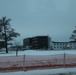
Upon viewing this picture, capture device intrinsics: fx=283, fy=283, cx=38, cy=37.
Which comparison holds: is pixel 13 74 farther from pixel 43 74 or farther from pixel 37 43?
pixel 37 43

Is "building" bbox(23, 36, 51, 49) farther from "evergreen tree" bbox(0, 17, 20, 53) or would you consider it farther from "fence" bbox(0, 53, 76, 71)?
"fence" bbox(0, 53, 76, 71)

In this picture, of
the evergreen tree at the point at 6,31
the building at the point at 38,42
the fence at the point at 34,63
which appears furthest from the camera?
the building at the point at 38,42

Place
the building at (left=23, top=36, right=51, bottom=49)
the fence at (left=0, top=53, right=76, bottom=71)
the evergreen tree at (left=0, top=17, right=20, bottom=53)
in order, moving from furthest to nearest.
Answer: the building at (left=23, top=36, right=51, bottom=49) → the evergreen tree at (left=0, top=17, right=20, bottom=53) → the fence at (left=0, top=53, right=76, bottom=71)

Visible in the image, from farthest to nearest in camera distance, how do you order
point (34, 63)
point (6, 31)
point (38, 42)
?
point (38, 42) < point (6, 31) < point (34, 63)

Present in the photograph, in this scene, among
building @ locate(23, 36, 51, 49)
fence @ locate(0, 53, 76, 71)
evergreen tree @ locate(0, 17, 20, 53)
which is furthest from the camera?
building @ locate(23, 36, 51, 49)

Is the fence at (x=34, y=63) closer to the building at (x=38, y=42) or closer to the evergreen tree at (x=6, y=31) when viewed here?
the evergreen tree at (x=6, y=31)

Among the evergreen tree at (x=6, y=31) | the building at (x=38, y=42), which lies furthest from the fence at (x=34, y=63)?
the building at (x=38, y=42)

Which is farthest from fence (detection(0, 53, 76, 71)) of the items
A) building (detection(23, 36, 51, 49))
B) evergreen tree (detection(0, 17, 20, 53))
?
building (detection(23, 36, 51, 49))

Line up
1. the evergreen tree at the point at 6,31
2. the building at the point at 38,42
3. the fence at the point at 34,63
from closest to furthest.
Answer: the fence at the point at 34,63 < the evergreen tree at the point at 6,31 < the building at the point at 38,42

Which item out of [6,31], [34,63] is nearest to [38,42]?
[6,31]

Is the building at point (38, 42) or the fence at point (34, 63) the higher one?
the building at point (38, 42)

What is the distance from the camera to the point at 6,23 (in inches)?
3292

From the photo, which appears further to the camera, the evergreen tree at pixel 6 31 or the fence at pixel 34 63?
the evergreen tree at pixel 6 31

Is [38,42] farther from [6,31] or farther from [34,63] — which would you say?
[34,63]
